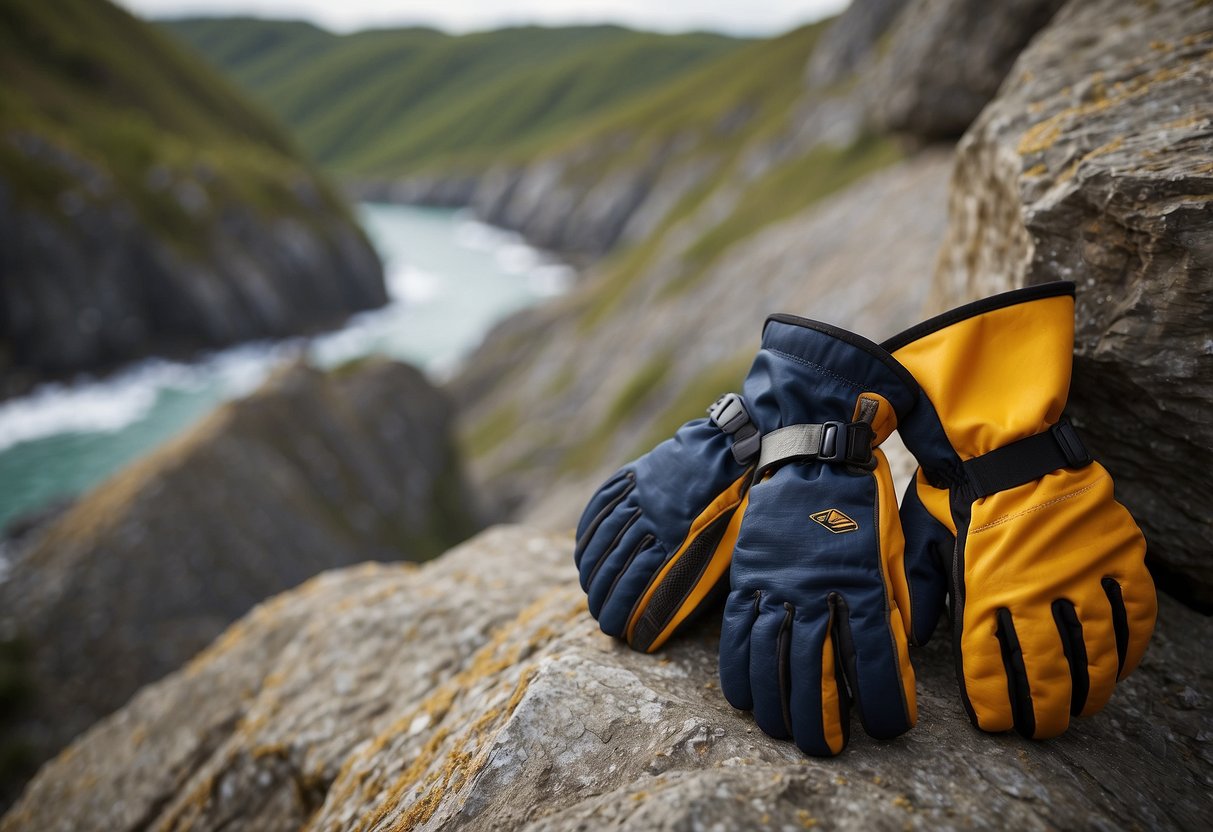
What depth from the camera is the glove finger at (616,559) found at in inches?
174

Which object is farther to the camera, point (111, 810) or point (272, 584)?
point (272, 584)

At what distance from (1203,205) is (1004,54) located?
10717mm

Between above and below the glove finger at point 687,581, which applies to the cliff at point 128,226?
above

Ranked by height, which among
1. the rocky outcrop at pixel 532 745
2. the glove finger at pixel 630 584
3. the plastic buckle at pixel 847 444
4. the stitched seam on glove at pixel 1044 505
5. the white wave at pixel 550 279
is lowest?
the white wave at pixel 550 279

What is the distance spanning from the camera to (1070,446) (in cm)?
372

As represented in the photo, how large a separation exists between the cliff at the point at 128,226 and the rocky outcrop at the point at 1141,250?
6853 centimetres

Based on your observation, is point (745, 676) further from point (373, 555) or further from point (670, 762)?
point (373, 555)

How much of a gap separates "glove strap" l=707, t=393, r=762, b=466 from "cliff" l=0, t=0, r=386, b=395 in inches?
2651

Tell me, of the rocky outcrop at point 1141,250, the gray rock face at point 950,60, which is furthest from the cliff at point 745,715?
the gray rock face at point 950,60

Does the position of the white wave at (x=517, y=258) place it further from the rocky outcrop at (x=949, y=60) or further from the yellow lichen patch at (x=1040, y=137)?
the yellow lichen patch at (x=1040, y=137)

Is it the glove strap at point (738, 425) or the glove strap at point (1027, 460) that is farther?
the glove strap at point (738, 425)

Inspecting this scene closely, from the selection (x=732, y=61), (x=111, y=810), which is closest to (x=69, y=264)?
(x=111, y=810)

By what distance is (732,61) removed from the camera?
376ft

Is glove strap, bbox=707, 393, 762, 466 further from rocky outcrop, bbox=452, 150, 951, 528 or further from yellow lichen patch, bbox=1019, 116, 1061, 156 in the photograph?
rocky outcrop, bbox=452, 150, 951, 528
